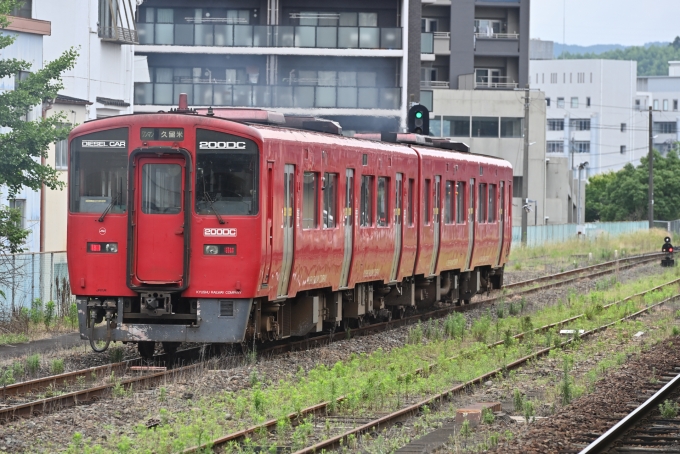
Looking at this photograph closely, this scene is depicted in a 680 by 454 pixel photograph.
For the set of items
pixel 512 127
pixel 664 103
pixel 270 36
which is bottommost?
pixel 512 127

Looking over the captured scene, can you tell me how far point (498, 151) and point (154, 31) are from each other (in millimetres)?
24343

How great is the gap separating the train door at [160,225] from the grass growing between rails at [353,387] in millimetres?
1892

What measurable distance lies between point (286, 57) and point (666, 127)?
97.6m

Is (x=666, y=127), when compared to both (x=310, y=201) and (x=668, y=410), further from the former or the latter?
(x=668, y=410)

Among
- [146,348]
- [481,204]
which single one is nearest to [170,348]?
[146,348]

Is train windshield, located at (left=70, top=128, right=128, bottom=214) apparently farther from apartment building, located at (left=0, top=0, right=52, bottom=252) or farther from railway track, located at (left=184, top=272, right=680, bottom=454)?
apartment building, located at (left=0, top=0, right=52, bottom=252)

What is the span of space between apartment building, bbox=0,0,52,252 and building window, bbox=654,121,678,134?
117286 millimetres

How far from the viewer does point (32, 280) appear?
63.3ft

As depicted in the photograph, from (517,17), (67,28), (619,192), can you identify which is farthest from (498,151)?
(67,28)

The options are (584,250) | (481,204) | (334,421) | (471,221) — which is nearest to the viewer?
(334,421)

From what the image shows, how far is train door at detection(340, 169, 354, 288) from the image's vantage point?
17094mm

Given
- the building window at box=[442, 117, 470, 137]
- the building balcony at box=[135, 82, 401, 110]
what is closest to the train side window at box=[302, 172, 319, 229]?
the building balcony at box=[135, 82, 401, 110]

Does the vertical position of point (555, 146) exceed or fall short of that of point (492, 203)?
it exceeds it

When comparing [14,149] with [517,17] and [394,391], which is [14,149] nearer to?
[394,391]
